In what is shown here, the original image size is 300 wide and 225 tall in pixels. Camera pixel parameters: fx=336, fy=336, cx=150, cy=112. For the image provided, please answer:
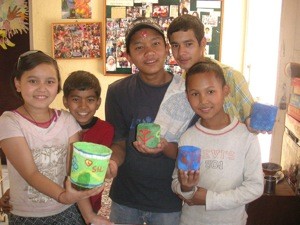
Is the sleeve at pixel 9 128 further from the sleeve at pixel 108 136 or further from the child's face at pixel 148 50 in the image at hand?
the child's face at pixel 148 50

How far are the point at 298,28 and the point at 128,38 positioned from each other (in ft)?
4.69

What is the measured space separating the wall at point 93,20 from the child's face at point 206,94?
2.56 meters

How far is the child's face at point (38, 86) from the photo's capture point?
1.38m

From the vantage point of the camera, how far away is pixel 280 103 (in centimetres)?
257

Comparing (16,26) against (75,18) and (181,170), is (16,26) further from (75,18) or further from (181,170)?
(181,170)

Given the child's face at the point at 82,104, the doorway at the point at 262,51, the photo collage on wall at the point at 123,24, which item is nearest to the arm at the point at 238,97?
the child's face at the point at 82,104

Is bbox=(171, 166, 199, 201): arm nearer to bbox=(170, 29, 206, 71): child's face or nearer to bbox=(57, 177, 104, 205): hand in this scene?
bbox=(57, 177, 104, 205): hand

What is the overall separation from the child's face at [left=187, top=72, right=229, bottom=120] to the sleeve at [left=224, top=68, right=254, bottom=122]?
408 millimetres

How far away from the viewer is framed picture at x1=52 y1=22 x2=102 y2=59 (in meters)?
3.86

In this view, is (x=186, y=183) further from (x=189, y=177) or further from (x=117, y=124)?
(x=117, y=124)

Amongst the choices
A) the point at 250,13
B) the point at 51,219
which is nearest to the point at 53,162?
the point at 51,219

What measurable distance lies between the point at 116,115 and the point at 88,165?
2.29ft

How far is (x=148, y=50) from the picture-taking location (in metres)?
1.62

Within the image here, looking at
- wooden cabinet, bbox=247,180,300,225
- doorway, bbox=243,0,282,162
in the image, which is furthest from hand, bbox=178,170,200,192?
doorway, bbox=243,0,282,162
